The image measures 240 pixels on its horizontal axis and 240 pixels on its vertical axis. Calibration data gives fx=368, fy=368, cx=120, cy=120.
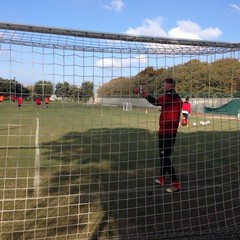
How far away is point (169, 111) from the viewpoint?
6.40 m

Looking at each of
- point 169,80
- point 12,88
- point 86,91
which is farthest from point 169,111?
point 12,88

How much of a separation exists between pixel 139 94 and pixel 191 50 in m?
1.09

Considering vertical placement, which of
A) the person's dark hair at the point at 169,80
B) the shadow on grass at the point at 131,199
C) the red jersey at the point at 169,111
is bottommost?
the shadow on grass at the point at 131,199

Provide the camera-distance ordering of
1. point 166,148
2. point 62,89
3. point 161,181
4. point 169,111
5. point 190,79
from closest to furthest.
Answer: point 62,89 < point 190,79 < point 169,111 < point 166,148 < point 161,181


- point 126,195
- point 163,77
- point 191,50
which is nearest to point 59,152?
point 126,195

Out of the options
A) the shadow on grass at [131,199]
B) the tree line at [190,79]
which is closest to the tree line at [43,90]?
the tree line at [190,79]

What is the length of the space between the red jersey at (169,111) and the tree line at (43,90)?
1.72 m

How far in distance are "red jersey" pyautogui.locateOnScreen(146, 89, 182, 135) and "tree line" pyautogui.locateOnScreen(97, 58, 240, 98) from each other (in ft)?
0.55

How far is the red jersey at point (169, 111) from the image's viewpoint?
20.9ft

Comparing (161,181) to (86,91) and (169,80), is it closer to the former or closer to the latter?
(169,80)

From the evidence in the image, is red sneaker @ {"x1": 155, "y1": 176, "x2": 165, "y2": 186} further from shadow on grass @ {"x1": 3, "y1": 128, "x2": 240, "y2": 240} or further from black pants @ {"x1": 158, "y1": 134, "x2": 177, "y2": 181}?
black pants @ {"x1": 158, "y1": 134, "x2": 177, "y2": 181}

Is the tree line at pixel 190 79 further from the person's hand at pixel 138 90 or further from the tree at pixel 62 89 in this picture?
the tree at pixel 62 89

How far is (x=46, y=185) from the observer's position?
6.90 m

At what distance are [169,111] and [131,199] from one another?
1641mm
